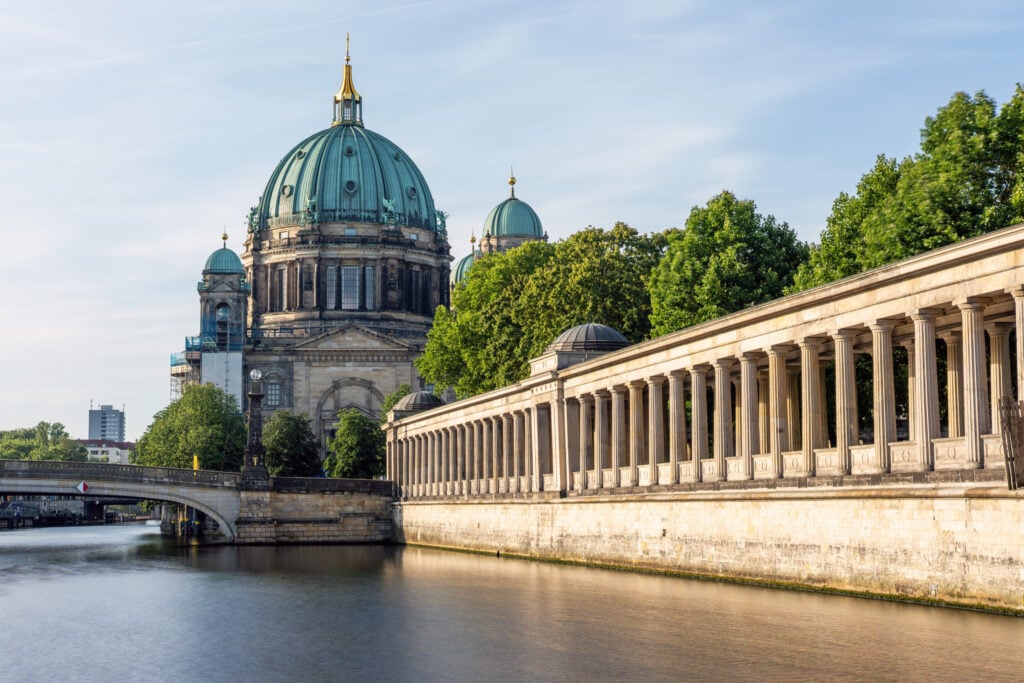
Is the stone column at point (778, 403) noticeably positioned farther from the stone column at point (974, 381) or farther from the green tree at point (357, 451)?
the green tree at point (357, 451)

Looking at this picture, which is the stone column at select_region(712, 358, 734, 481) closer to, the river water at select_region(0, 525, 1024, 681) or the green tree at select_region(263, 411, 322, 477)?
the river water at select_region(0, 525, 1024, 681)

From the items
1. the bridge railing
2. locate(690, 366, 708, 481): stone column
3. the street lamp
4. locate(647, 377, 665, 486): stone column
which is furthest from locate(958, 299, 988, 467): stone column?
the street lamp

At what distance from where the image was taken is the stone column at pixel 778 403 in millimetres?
46375

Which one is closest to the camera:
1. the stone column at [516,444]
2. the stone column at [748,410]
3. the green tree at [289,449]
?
the stone column at [748,410]

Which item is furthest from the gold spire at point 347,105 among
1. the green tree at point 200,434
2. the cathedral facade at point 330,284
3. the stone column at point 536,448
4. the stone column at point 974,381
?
the stone column at point 974,381

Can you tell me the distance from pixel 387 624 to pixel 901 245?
81.7 ft

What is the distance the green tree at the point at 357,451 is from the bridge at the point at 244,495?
1410cm

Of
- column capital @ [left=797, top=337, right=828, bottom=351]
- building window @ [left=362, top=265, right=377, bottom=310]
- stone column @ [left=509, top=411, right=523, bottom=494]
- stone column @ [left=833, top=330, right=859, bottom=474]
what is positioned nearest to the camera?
stone column @ [left=833, top=330, right=859, bottom=474]

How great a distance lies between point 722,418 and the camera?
51094mm

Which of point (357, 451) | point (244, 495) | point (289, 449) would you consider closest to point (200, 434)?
point (289, 449)

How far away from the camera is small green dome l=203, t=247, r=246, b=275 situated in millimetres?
157375

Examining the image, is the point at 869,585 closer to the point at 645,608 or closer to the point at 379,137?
the point at 645,608

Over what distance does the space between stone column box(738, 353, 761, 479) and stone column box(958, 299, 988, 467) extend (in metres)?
11.8

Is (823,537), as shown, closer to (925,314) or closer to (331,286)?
(925,314)
